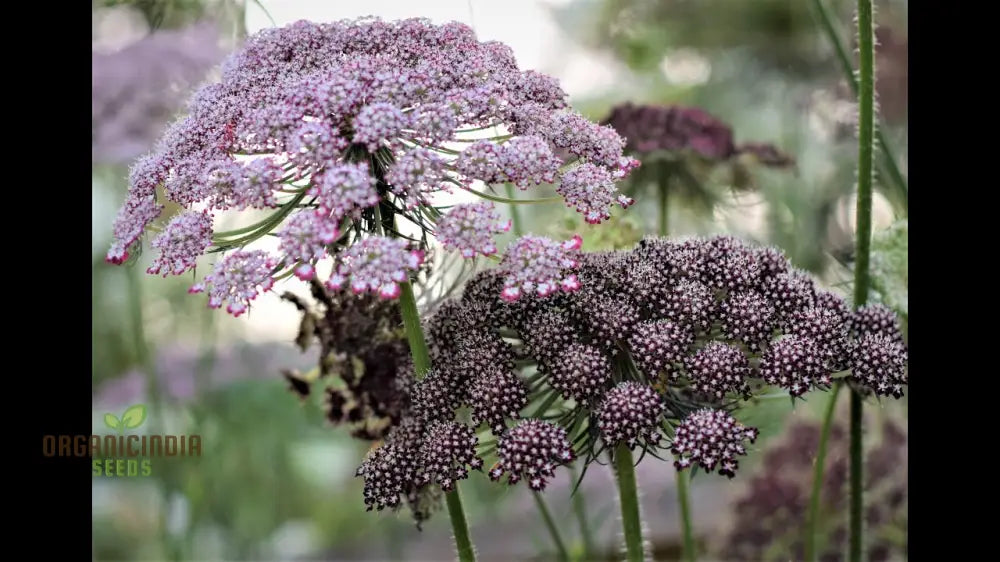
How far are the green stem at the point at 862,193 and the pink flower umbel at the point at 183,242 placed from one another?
2.44ft

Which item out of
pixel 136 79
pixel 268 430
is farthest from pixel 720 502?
pixel 136 79

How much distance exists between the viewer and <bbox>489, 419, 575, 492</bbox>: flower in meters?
0.78

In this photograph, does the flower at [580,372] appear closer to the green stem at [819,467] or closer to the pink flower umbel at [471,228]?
the pink flower umbel at [471,228]

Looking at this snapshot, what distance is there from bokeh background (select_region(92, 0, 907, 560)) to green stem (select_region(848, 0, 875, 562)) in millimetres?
108

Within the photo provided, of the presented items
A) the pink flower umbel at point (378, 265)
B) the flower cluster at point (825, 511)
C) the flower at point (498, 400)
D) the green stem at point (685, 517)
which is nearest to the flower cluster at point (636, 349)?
the flower at point (498, 400)

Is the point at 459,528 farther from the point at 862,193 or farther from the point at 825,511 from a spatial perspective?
the point at 825,511

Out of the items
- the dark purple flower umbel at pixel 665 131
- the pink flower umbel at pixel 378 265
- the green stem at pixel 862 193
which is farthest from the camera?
the dark purple flower umbel at pixel 665 131

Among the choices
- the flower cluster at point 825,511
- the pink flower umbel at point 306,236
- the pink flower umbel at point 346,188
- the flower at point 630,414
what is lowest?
the flower cluster at point 825,511

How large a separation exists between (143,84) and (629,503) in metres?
1.04

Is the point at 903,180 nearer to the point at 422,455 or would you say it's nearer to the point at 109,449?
the point at 422,455

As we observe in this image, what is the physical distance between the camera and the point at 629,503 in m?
0.98

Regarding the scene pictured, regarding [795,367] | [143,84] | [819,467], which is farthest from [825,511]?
[143,84]

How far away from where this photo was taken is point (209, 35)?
1.50 m

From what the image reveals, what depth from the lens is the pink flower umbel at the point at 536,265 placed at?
2.56 feet
